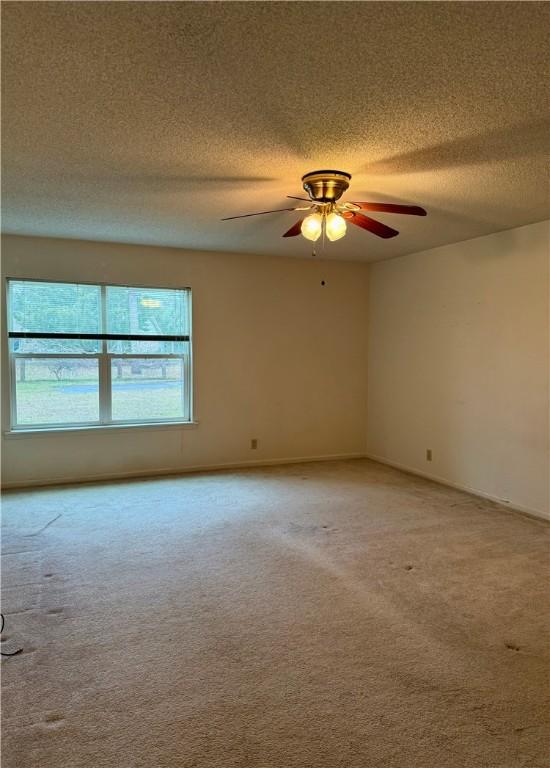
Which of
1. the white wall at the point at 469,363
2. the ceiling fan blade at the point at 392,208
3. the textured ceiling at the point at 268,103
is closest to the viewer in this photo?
the textured ceiling at the point at 268,103

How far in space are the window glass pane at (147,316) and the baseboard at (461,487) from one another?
8.86 ft

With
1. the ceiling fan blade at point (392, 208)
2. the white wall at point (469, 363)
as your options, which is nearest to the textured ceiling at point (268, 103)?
the ceiling fan blade at point (392, 208)

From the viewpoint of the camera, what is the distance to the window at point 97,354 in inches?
190

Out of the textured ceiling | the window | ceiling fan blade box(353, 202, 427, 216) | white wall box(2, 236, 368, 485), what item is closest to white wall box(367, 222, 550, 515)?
white wall box(2, 236, 368, 485)

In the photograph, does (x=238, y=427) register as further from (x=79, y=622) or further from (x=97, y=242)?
(x=79, y=622)

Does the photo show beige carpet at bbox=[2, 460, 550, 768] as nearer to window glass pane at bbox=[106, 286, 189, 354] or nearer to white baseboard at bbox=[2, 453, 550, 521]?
white baseboard at bbox=[2, 453, 550, 521]

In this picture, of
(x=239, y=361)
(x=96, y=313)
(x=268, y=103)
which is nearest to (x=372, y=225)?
(x=268, y=103)

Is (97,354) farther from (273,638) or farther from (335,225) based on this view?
(273,638)

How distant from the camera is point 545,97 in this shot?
6.71 feet

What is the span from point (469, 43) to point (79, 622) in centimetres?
296

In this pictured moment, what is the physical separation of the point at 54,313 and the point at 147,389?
3.86 feet

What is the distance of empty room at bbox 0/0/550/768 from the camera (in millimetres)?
1757

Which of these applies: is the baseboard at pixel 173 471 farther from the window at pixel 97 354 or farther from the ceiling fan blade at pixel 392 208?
the ceiling fan blade at pixel 392 208

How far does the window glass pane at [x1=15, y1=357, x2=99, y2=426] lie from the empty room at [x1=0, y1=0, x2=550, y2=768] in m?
0.02
